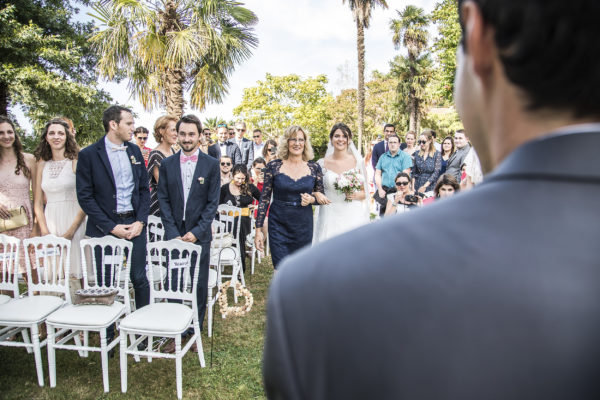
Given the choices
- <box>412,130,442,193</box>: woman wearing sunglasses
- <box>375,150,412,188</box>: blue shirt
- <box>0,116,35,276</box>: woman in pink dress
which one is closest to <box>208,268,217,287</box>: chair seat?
<box>0,116,35,276</box>: woman in pink dress

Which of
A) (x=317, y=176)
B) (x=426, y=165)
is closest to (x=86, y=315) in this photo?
(x=317, y=176)

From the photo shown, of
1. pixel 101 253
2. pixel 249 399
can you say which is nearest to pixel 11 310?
pixel 101 253

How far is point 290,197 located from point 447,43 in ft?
54.3

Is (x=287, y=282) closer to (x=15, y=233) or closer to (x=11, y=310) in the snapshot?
(x=11, y=310)

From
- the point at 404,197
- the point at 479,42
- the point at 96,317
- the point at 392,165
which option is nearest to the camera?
the point at 479,42

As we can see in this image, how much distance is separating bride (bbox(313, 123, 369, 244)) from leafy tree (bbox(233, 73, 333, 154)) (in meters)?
30.7

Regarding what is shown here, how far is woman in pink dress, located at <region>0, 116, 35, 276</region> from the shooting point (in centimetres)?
435

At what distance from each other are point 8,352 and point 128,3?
982 cm

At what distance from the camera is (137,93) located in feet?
40.5

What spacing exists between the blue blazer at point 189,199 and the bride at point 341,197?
1.64 meters

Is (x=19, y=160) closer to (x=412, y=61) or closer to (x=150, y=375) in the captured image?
(x=150, y=375)

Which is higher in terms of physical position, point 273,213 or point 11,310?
point 273,213

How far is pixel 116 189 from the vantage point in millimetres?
4156

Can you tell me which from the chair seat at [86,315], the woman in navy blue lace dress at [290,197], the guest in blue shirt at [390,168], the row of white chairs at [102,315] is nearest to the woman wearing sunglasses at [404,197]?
the guest in blue shirt at [390,168]
